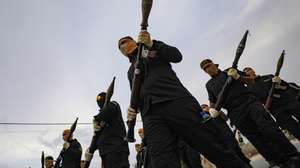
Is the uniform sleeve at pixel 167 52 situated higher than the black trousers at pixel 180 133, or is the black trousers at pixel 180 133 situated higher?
the uniform sleeve at pixel 167 52

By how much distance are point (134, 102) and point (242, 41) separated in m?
2.50

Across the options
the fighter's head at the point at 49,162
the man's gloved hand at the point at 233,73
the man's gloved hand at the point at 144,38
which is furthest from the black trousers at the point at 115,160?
the fighter's head at the point at 49,162

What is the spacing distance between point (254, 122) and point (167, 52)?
2676mm

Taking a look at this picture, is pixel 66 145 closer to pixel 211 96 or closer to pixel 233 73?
pixel 211 96

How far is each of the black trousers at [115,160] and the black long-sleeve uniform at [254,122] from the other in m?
2.04

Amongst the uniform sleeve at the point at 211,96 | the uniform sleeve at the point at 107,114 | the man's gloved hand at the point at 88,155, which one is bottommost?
the man's gloved hand at the point at 88,155

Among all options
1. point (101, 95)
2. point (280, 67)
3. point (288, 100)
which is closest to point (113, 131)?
point (101, 95)

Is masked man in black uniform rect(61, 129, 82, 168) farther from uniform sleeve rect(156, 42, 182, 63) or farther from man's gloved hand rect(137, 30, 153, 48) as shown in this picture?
man's gloved hand rect(137, 30, 153, 48)

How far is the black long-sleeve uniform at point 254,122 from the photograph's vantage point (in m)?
5.05

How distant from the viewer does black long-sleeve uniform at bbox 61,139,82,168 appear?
8414mm

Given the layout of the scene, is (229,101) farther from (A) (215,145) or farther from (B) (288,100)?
(A) (215,145)

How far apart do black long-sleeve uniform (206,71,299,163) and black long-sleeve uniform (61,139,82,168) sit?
4.32 m

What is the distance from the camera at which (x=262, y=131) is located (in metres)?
5.14

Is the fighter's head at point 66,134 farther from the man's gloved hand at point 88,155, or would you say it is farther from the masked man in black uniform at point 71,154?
the man's gloved hand at point 88,155
